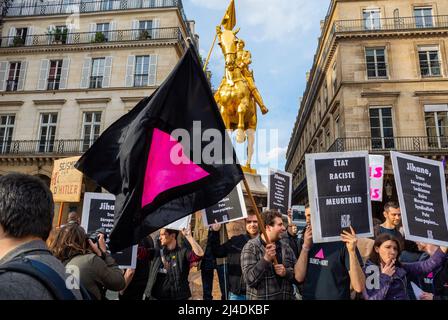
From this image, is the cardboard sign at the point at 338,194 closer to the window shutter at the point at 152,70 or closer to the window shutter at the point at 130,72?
the window shutter at the point at 152,70

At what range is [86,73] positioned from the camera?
2780cm

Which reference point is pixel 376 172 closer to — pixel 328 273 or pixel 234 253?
pixel 234 253

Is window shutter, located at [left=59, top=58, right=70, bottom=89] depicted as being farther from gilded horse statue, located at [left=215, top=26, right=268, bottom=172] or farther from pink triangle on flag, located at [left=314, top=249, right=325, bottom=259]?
pink triangle on flag, located at [left=314, top=249, right=325, bottom=259]

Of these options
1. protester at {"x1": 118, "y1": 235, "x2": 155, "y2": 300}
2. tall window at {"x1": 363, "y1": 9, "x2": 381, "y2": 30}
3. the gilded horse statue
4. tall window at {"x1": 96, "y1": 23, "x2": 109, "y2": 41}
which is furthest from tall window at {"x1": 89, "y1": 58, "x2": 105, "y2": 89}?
protester at {"x1": 118, "y1": 235, "x2": 155, "y2": 300}

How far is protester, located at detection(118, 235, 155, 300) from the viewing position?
4.29 m

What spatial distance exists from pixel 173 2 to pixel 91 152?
28.8 m

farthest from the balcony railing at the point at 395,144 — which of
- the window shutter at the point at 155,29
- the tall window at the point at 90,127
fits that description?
the tall window at the point at 90,127

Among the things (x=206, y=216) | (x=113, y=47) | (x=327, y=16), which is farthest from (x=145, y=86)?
(x=206, y=216)

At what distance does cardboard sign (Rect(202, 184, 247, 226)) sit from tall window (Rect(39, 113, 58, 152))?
2430cm

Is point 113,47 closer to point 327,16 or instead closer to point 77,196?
point 327,16

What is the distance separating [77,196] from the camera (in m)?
7.65

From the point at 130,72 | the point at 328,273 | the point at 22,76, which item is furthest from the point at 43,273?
the point at 22,76

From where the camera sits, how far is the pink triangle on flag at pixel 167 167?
278 centimetres

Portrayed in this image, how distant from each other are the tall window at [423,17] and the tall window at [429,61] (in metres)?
1.83
